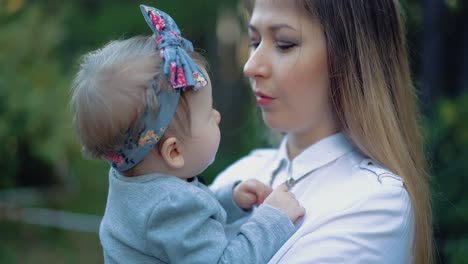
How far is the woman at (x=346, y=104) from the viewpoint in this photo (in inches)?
76.2

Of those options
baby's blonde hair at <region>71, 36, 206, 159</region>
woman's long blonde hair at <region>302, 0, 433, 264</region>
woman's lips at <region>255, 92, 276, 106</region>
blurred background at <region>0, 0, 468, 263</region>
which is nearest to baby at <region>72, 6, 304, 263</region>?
baby's blonde hair at <region>71, 36, 206, 159</region>

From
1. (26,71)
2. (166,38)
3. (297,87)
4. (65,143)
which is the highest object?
(166,38)

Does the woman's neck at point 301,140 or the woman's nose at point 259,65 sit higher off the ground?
the woman's nose at point 259,65

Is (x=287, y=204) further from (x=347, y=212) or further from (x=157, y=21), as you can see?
(x=157, y=21)

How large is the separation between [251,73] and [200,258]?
64cm

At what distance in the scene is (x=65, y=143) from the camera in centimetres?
574

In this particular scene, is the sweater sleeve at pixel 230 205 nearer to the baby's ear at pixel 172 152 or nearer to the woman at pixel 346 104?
the woman at pixel 346 104

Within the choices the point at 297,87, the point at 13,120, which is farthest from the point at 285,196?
the point at 13,120

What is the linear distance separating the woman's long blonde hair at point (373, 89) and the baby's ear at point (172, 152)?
570mm

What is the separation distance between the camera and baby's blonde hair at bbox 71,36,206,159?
1.71 metres

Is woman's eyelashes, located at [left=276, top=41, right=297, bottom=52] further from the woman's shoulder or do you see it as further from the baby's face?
the woman's shoulder

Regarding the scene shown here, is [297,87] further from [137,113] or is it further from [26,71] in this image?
[26,71]

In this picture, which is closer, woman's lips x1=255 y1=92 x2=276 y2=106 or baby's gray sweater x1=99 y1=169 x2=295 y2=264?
baby's gray sweater x1=99 y1=169 x2=295 y2=264

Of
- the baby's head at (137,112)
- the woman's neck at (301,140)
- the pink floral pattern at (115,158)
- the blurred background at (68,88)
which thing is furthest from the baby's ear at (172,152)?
the blurred background at (68,88)
